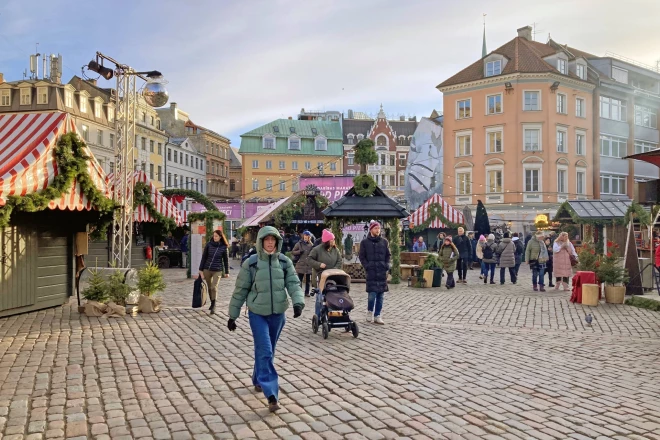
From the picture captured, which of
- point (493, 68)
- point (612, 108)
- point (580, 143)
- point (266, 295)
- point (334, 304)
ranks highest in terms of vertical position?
point (493, 68)

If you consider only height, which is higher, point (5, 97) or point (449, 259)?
point (5, 97)

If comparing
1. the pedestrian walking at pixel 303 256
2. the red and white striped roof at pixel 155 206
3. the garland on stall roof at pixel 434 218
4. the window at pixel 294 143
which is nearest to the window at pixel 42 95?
the red and white striped roof at pixel 155 206

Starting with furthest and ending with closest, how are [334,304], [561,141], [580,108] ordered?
1. [580,108]
2. [561,141]
3. [334,304]

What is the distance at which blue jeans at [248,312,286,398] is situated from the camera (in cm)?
558

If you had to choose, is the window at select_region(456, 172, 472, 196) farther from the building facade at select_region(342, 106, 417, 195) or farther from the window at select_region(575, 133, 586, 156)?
the building facade at select_region(342, 106, 417, 195)

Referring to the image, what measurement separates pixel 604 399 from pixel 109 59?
1283 cm

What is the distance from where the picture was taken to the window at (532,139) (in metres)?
43.7

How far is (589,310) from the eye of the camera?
1302 centimetres

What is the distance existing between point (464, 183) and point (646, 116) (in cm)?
1769

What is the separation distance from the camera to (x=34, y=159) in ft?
35.3

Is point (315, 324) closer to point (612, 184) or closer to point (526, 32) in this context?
point (612, 184)

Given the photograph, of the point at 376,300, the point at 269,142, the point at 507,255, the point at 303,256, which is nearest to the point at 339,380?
the point at 376,300

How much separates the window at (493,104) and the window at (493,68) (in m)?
1.77

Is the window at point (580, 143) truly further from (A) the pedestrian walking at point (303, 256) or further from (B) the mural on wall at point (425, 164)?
(A) the pedestrian walking at point (303, 256)
